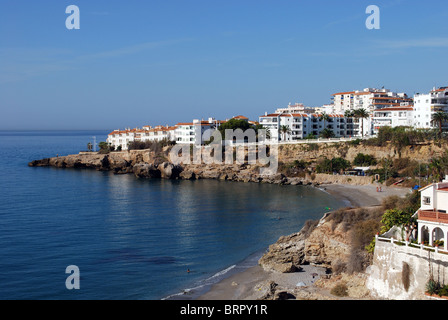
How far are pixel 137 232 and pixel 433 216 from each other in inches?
1190

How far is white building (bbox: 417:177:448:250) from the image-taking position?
890 inches

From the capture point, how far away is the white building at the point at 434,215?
22.6 meters

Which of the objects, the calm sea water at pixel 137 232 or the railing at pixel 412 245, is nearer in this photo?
the railing at pixel 412 245

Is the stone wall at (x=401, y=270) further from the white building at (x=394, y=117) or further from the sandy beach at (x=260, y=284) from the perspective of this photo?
the white building at (x=394, y=117)

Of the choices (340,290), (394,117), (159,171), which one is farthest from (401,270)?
(394,117)

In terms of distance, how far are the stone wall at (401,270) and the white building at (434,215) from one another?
1040mm

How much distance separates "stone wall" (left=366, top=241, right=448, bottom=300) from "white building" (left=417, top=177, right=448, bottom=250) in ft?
3.41

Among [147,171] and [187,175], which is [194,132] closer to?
[147,171]

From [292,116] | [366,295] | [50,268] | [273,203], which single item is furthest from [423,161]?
[50,268]

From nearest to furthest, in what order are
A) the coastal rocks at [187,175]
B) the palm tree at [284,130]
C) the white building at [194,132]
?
the coastal rocks at [187,175], the palm tree at [284,130], the white building at [194,132]

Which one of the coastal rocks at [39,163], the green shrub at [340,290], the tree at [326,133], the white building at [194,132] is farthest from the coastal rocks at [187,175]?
the green shrub at [340,290]
